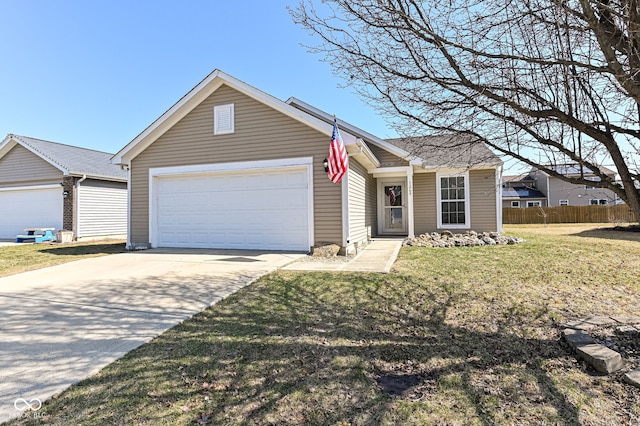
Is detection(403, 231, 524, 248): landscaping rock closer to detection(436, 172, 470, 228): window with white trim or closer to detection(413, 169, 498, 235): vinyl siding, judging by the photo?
detection(413, 169, 498, 235): vinyl siding

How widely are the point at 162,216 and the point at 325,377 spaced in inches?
377

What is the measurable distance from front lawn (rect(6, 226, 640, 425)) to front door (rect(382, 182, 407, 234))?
336 inches

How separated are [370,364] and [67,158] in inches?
734

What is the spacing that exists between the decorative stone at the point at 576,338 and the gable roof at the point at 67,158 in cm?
1588

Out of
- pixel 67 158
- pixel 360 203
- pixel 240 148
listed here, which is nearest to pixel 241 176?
pixel 240 148

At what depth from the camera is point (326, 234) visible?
8898 millimetres

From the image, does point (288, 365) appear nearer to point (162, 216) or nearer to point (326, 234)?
point (326, 234)

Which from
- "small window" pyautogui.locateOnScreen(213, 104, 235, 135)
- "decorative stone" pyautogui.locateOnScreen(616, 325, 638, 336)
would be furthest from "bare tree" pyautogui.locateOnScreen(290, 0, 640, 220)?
"small window" pyautogui.locateOnScreen(213, 104, 235, 135)

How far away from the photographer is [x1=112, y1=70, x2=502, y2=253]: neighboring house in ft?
29.5

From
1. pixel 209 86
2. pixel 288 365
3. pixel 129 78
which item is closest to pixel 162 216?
pixel 209 86

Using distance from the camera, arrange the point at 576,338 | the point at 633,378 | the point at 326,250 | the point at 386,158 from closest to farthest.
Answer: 1. the point at 633,378
2. the point at 576,338
3. the point at 326,250
4. the point at 386,158

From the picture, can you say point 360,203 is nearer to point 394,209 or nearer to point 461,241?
point 461,241

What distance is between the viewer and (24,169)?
15.7m

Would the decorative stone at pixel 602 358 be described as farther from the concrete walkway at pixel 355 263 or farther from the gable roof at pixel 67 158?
the gable roof at pixel 67 158
